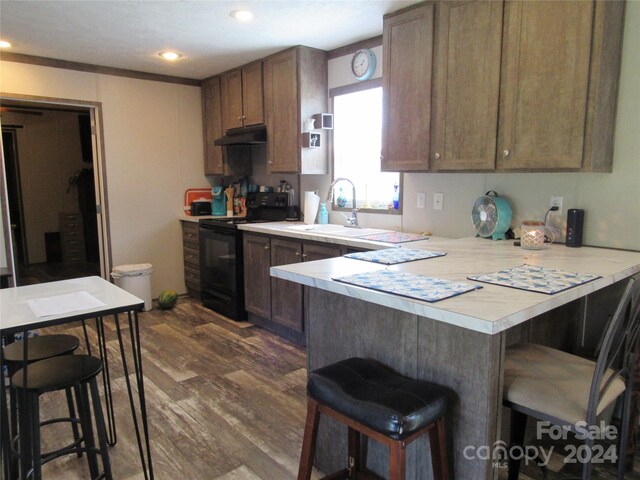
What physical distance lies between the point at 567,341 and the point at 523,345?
2.27ft

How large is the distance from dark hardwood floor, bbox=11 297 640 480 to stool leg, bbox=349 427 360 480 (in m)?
0.35

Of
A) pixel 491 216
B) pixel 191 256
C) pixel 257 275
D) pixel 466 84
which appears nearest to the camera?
pixel 466 84

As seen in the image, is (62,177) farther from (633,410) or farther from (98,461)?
(633,410)

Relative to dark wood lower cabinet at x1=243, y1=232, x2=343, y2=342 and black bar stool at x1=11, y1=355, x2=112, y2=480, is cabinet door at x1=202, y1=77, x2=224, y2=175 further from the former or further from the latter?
black bar stool at x1=11, y1=355, x2=112, y2=480

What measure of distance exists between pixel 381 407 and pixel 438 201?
2.06 m

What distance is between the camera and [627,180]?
226 cm

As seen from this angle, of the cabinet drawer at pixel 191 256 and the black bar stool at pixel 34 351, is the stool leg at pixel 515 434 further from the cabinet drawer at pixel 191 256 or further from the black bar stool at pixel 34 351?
the cabinet drawer at pixel 191 256

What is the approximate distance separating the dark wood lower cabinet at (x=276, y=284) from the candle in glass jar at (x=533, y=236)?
1.18 meters

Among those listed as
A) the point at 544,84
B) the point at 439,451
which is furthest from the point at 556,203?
the point at 439,451

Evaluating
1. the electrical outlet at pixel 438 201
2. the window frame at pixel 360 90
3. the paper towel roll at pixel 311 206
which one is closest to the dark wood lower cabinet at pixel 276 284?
the paper towel roll at pixel 311 206

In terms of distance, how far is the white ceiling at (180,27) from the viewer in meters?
2.78

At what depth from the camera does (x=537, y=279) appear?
166 centimetres

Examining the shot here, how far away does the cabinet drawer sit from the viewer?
4605mm

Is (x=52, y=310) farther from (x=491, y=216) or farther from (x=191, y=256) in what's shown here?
(x=191, y=256)
